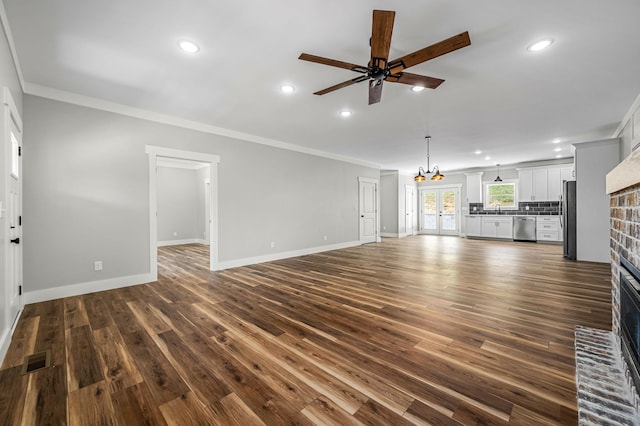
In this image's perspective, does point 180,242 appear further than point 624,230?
Yes

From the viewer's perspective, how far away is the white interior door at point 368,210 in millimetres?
8547

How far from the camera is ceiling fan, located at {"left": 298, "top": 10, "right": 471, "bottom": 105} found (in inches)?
73.4

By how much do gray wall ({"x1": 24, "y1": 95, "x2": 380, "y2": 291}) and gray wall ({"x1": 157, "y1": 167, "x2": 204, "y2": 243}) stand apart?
4.22m

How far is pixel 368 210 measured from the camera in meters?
8.81

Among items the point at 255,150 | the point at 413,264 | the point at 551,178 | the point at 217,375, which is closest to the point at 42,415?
the point at 217,375

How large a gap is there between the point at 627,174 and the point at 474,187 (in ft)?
30.8

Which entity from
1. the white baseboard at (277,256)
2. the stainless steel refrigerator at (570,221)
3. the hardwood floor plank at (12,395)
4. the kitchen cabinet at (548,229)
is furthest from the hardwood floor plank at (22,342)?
the kitchen cabinet at (548,229)

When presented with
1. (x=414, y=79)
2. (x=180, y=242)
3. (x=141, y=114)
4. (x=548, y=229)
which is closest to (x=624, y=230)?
(x=414, y=79)

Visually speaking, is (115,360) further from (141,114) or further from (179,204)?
(179,204)

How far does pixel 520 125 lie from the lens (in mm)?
5047

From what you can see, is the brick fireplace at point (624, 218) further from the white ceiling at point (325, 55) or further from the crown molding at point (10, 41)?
the crown molding at point (10, 41)

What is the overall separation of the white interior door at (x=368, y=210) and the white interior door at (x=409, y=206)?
2.41 meters

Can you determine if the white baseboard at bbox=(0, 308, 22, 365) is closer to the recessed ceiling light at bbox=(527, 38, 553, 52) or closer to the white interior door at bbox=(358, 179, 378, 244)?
the recessed ceiling light at bbox=(527, 38, 553, 52)

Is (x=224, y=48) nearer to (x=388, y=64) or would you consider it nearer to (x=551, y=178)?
(x=388, y=64)
